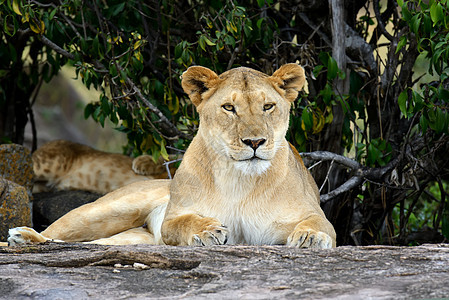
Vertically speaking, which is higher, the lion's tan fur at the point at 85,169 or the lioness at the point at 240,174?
the lioness at the point at 240,174

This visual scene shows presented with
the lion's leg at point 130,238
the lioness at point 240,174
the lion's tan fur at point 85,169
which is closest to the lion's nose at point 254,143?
the lioness at point 240,174

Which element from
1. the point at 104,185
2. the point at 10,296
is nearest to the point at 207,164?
the point at 10,296

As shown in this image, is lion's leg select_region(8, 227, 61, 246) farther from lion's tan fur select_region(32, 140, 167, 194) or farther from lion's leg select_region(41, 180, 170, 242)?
lion's tan fur select_region(32, 140, 167, 194)

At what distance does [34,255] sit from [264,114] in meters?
1.18

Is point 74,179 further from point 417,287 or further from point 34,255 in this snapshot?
point 417,287

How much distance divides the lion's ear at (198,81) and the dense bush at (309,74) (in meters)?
0.89

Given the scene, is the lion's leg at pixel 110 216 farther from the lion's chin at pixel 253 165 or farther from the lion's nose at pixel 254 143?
the lion's nose at pixel 254 143

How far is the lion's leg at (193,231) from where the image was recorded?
10.1ft

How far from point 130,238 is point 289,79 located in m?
1.25

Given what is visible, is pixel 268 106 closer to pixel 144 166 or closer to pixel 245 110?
pixel 245 110

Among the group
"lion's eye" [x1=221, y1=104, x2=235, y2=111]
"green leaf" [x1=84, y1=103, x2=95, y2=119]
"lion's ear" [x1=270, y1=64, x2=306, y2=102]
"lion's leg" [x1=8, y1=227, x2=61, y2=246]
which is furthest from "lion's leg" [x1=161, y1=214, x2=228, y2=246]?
"green leaf" [x1=84, y1=103, x2=95, y2=119]

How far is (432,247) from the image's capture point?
2.79 meters

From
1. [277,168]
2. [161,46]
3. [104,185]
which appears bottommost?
[104,185]

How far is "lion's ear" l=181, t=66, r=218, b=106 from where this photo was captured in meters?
3.44
